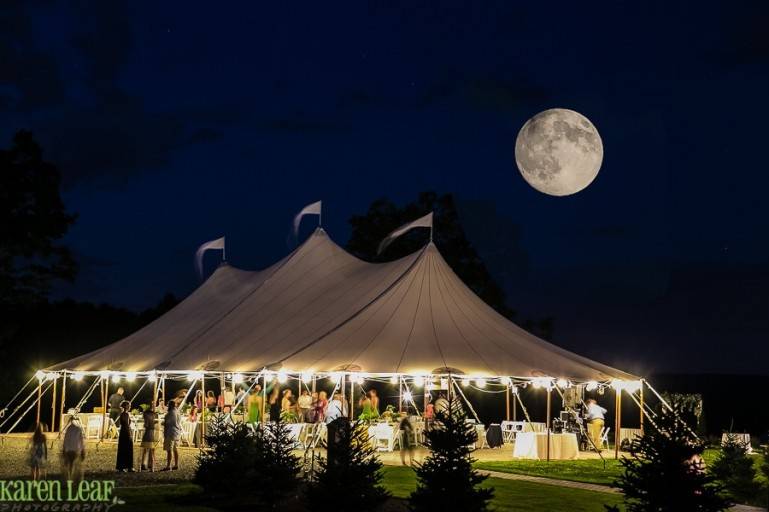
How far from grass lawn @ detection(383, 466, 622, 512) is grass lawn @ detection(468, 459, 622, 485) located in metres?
1.41

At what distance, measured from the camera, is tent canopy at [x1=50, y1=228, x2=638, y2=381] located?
1970 centimetres

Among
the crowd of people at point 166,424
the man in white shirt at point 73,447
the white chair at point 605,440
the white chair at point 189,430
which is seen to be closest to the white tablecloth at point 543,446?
the crowd of people at point 166,424

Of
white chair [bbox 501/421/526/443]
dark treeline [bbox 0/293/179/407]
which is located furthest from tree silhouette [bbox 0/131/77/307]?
white chair [bbox 501/421/526/443]

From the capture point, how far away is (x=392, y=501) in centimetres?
1373

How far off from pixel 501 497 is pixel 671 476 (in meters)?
5.83

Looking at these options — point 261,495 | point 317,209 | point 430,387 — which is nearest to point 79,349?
point 317,209

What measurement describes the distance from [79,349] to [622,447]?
18.1 metres

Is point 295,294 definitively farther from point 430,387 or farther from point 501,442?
point 501,442

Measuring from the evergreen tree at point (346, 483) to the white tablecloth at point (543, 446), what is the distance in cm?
1000

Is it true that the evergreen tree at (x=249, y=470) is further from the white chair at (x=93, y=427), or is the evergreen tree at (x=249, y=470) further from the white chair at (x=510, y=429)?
the white chair at (x=93, y=427)

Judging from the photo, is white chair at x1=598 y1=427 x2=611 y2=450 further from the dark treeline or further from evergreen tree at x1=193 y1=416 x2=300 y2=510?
the dark treeline

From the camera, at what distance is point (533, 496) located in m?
15.1

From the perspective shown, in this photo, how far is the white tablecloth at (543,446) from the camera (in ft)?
68.9

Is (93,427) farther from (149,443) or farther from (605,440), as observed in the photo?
(605,440)
